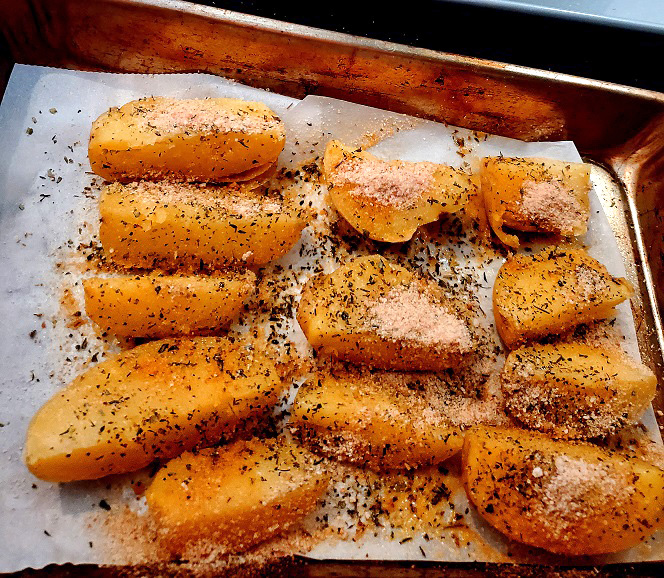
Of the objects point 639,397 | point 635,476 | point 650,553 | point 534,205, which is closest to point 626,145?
point 534,205

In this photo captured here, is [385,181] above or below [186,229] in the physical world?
above

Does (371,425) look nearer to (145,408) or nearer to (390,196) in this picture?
(145,408)

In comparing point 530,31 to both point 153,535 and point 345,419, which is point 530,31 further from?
point 153,535

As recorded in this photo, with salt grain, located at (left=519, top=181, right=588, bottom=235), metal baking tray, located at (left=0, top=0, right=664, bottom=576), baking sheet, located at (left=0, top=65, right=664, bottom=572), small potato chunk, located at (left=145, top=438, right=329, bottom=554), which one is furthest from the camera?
metal baking tray, located at (left=0, top=0, right=664, bottom=576)

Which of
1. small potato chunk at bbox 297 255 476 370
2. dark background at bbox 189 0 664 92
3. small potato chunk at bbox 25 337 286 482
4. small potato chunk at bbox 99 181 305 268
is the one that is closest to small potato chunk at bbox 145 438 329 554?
small potato chunk at bbox 25 337 286 482

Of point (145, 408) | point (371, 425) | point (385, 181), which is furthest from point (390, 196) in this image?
point (145, 408)

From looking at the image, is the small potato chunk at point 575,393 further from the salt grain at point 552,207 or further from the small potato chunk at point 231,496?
the small potato chunk at point 231,496

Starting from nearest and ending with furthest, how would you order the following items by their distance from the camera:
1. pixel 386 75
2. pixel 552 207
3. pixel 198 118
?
pixel 198 118 → pixel 552 207 → pixel 386 75

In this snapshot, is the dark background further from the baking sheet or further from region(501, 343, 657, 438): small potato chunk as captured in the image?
region(501, 343, 657, 438): small potato chunk

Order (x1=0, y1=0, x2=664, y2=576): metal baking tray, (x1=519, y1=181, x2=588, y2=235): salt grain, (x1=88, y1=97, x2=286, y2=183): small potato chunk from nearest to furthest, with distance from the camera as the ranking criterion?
(x1=88, y1=97, x2=286, y2=183): small potato chunk
(x1=519, y1=181, x2=588, y2=235): salt grain
(x1=0, y1=0, x2=664, y2=576): metal baking tray
